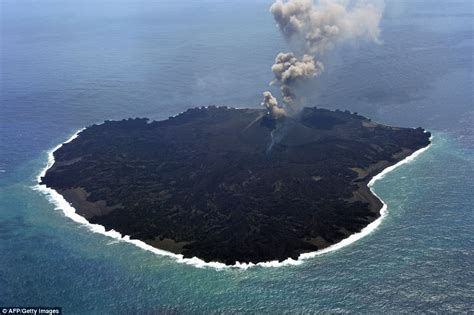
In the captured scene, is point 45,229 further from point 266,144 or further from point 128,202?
point 266,144

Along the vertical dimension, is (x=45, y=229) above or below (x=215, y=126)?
below

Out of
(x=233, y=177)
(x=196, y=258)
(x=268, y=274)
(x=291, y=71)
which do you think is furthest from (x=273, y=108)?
(x=268, y=274)

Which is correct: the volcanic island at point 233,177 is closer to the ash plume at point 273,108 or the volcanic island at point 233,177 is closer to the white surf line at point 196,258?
the white surf line at point 196,258

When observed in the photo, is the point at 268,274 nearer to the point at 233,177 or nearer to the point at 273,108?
the point at 233,177

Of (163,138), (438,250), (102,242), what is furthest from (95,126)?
(438,250)

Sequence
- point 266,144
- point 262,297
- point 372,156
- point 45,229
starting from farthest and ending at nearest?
point 266,144, point 372,156, point 45,229, point 262,297

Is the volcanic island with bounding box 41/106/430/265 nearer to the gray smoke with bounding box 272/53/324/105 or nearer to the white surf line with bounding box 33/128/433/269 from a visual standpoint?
the white surf line with bounding box 33/128/433/269

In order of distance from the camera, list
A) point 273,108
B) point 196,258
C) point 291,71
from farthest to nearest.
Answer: point 291,71
point 273,108
point 196,258

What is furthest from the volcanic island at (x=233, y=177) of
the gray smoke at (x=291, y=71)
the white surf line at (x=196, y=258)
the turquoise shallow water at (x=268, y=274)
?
the gray smoke at (x=291, y=71)
